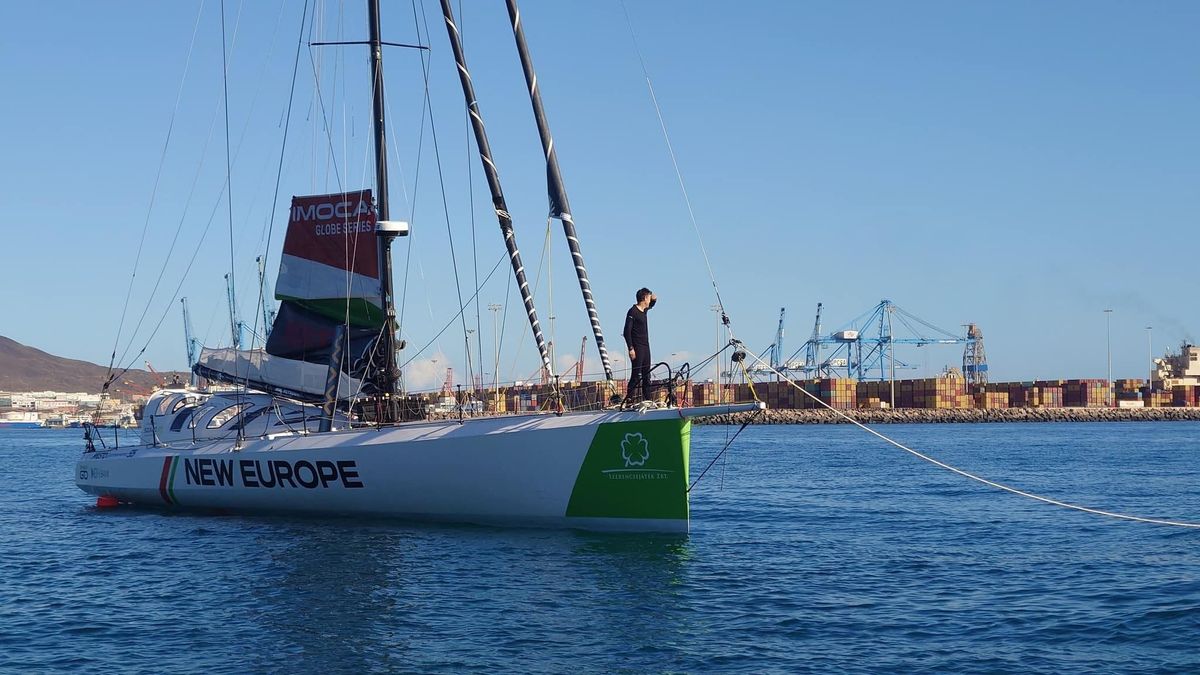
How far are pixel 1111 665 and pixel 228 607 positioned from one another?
32.0 feet

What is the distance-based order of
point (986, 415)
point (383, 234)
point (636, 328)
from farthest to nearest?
point (986, 415) → point (383, 234) → point (636, 328)

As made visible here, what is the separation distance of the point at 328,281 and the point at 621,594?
12.0 metres

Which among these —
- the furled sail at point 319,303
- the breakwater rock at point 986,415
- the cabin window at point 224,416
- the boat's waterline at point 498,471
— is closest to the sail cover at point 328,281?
the furled sail at point 319,303

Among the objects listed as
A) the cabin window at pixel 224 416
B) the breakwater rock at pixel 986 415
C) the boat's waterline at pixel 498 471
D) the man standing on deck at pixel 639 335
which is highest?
the man standing on deck at pixel 639 335

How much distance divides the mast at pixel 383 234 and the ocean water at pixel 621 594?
3.17 m

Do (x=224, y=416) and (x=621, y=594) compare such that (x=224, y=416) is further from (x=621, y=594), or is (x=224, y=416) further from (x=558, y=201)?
(x=621, y=594)

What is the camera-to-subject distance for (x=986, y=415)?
11531cm

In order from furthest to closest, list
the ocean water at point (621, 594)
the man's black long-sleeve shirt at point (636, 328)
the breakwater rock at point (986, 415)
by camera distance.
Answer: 1. the breakwater rock at point (986, 415)
2. the man's black long-sleeve shirt at point (636, 328)
3. the ocean water at point (621, 594)

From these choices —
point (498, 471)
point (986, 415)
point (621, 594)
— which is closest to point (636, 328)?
point (498, 471)

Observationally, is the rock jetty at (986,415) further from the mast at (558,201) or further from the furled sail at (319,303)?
the mast at (558,201)

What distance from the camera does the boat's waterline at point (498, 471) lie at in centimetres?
1806

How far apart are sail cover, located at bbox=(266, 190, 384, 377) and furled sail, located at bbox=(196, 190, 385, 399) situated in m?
0.02

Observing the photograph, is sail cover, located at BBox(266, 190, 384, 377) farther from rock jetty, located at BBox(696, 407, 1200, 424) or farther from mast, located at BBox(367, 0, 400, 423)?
rock jetty, located at BBox(696, 407, 1200, 424)

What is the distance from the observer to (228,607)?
1375 centimetres
